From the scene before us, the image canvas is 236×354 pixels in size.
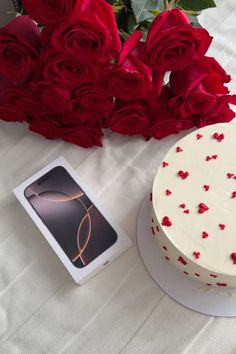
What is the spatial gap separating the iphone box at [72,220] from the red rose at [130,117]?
119 mm

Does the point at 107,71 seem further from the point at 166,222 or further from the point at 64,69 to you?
the point at 166,222

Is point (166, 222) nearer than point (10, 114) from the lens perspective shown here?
Yes

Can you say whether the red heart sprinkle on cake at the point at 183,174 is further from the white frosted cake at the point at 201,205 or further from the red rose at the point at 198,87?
the red rose at the point at 198,87

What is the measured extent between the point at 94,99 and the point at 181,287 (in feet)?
1.11

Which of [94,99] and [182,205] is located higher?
[94,99]

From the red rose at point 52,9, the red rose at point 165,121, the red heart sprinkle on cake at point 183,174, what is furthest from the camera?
the red rose at point 165,121

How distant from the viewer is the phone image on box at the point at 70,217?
2.32 feet

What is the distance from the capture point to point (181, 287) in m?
0.69

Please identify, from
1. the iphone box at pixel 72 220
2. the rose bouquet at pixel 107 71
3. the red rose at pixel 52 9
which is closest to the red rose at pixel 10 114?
the rose bouquet at pixel 107 71

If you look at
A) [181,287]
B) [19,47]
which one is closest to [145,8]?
[19,47]

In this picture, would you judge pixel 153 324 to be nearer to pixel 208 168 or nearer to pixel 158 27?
pixel 208 168

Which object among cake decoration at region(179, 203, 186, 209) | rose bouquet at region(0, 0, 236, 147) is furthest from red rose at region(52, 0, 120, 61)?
cake decoration at region(179, 203, 186, 209)

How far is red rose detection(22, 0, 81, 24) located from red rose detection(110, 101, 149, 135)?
0.21 meters

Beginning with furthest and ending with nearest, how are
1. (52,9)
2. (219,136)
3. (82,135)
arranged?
(82,135)
(219,136)
(52,9)
